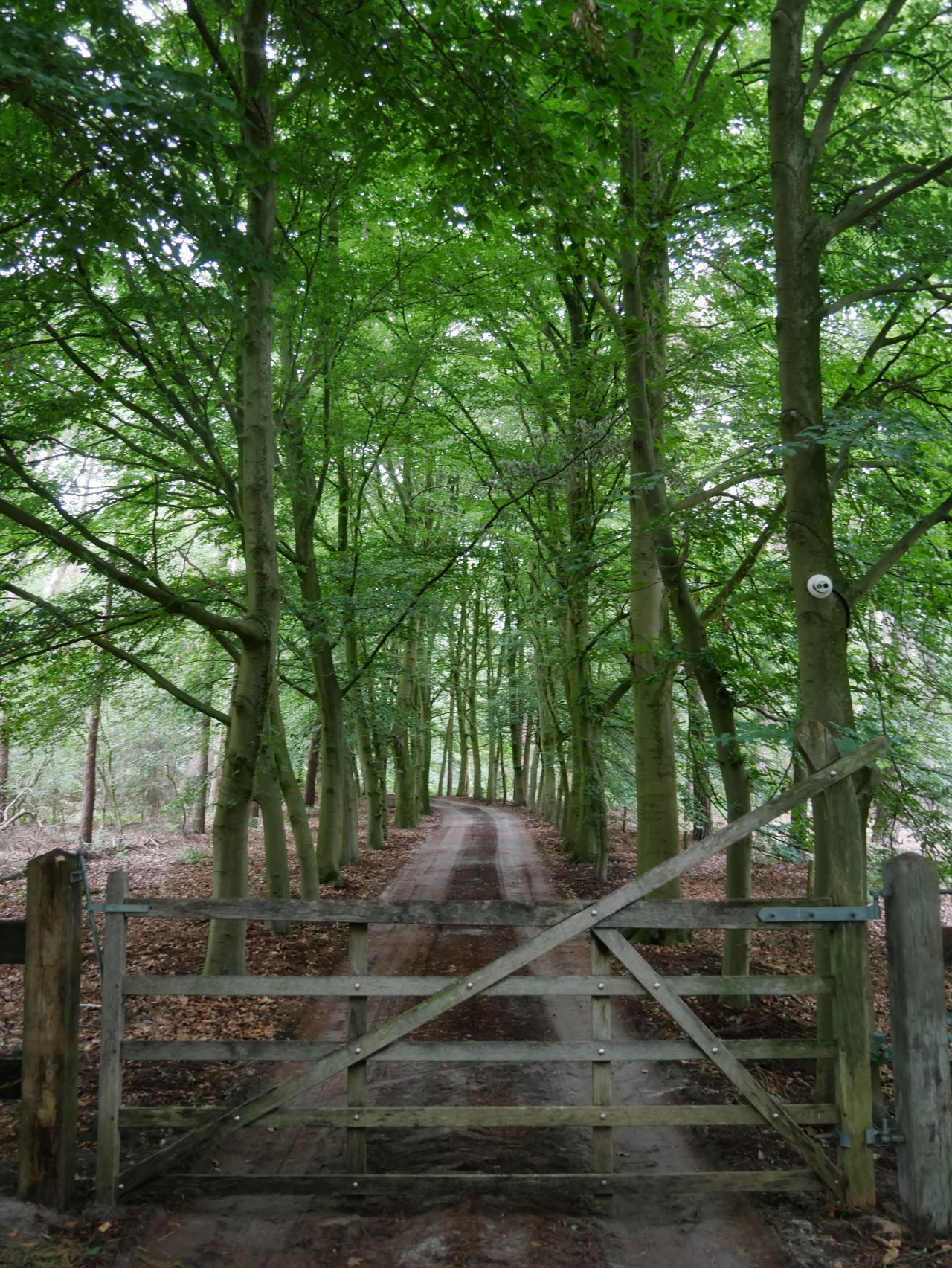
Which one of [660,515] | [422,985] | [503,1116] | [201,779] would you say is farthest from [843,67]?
[201,779]

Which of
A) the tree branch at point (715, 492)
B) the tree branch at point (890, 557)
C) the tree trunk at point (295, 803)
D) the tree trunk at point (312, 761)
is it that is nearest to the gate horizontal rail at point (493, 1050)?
the tree branch at point (890, 557)

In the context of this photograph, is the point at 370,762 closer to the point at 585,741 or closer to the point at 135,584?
the point at 585,741

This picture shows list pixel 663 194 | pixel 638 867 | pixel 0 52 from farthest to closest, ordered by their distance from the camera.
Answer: pixel 638 867, pixel 663 194, pixel 0 52

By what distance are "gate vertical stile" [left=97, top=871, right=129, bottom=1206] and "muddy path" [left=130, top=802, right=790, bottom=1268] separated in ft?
1.08

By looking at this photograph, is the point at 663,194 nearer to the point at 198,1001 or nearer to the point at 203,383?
the point at 203,383

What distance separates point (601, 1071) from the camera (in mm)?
4508

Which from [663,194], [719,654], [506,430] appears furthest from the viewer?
[506,430]

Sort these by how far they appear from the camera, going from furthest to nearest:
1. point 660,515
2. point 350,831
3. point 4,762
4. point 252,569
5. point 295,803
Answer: point 4,762
point 350,831
point 295,803
point 252,569
point 660,515

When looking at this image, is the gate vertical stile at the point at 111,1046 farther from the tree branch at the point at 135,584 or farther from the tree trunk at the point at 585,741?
the tree trunk at the point at 585,741

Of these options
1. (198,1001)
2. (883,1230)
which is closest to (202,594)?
Result: (198,1001)

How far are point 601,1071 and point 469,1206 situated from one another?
0.92 metres

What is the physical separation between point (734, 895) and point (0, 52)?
26.7ft

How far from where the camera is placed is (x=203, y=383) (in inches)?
421

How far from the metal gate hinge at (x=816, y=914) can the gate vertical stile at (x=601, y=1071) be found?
868 mm
